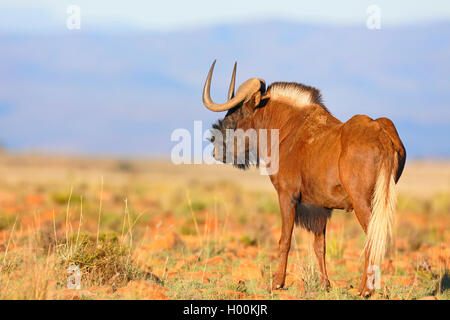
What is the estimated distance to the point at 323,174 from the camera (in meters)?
7.96

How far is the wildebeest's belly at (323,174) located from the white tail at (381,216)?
23.6 inches

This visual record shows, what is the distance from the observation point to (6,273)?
8273mm

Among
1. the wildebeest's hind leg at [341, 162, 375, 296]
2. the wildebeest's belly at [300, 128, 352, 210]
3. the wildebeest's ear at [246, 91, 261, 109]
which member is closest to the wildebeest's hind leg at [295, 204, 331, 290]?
the wildebeest's belly at [300, 128, 352, 210]

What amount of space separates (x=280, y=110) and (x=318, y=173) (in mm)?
1439

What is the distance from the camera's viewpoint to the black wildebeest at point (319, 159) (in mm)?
7488

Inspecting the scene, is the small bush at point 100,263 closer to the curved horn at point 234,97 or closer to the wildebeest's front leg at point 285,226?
the wildebeest's front leg at point 285,226

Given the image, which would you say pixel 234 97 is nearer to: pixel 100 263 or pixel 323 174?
pixel 323 174

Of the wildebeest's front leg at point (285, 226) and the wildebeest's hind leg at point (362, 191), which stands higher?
the wildebeest's hind leg at point (362, 191)

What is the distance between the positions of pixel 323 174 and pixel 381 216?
1.00m

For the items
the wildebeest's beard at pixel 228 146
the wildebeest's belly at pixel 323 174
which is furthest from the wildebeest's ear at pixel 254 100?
the wildebeest's belly at pixel 323 174

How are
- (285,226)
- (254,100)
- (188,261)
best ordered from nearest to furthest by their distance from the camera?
(285,226)
(254,100)
(188,261)

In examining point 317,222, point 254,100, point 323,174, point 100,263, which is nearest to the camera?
point 323,174

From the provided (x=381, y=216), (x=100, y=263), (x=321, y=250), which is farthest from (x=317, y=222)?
(x=100, y=263)
